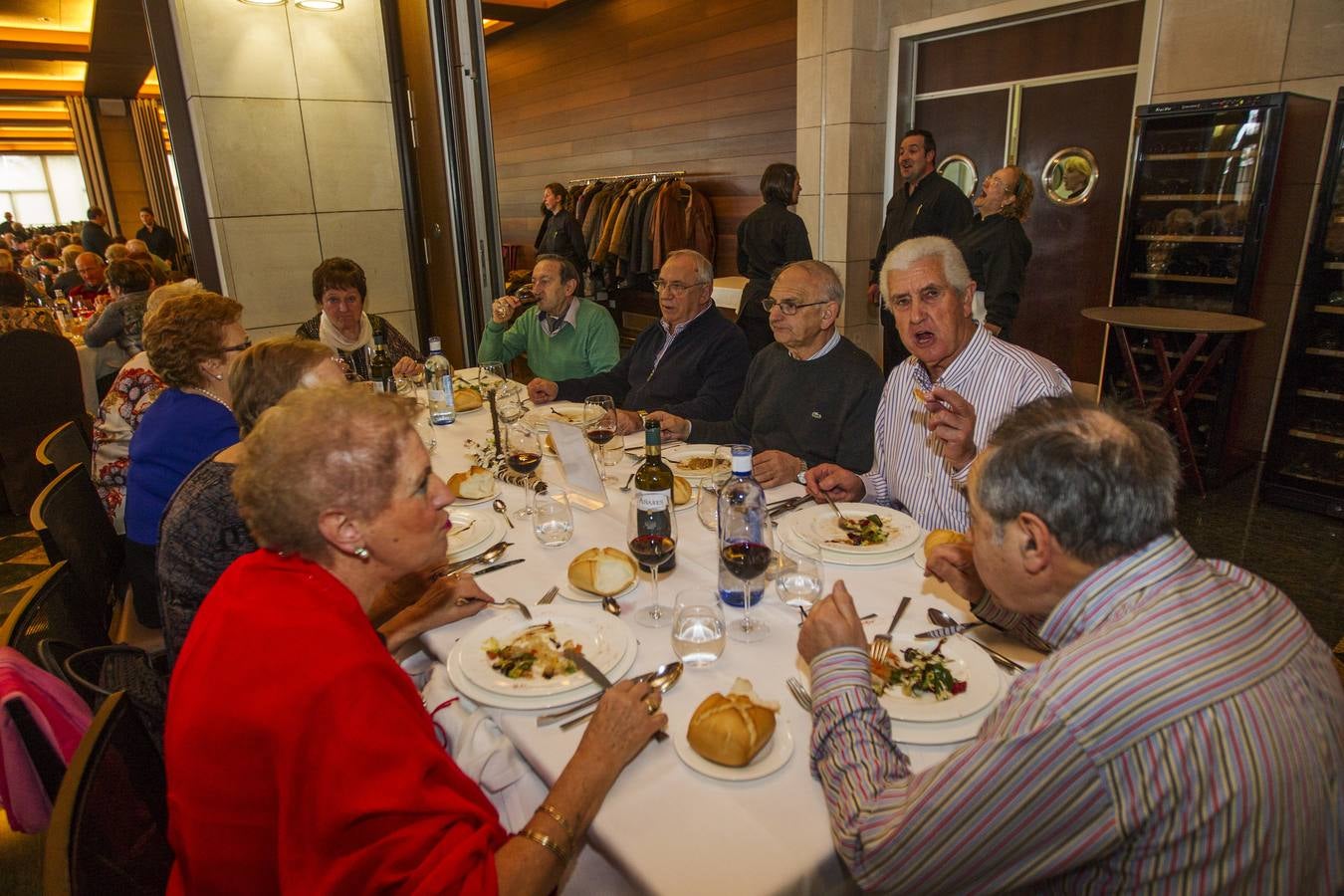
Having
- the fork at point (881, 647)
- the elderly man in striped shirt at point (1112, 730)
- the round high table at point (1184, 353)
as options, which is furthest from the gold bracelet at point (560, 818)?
the round high table at point (1184, 353)

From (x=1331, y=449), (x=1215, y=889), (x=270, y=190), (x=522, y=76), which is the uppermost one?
(x=522, y=76)

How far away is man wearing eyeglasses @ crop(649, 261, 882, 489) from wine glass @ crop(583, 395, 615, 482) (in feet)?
0.75

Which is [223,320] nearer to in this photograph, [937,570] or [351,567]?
[351,567]

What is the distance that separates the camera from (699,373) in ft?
11.9

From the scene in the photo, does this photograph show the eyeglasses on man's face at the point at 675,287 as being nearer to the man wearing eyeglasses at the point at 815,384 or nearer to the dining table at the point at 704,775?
the man wearing eyeglasses at the point at 815,384

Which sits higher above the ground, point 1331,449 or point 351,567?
point 351,567

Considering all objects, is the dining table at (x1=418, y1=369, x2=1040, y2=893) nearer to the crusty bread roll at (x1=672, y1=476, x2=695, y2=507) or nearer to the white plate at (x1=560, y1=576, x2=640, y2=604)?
the white plate at (x1=560, y1=576, x2=640, y2=604)

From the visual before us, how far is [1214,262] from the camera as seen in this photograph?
4.32 metres

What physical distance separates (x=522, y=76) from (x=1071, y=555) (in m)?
10.6

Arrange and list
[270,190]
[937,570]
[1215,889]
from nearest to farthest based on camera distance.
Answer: [1215,889] → [937,570] → [270,190]

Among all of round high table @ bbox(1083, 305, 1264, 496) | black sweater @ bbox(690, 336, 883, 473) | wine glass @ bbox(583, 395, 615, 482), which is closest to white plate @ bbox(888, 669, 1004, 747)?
wine glass @ bbox(583, 395, 615, 482)

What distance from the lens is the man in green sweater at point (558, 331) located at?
4.09 m

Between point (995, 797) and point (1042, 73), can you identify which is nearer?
point (995, 797)

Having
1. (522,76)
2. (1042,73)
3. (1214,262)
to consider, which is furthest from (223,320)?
(522,76)
